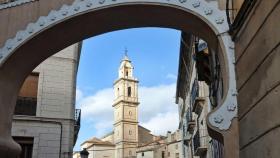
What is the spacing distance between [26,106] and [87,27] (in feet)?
32.2

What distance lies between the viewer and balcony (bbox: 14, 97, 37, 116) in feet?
52.1

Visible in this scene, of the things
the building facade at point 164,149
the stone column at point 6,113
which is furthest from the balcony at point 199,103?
the building facade at point 164,149

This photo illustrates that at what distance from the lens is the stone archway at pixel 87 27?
6066 millimetres

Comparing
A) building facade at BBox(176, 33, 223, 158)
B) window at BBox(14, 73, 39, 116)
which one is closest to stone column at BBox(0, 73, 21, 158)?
building facade at BBox(176, 33, 223, 158)

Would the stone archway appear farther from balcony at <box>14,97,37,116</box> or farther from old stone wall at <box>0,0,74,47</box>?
balcony at <box>14,97,37,116</box>

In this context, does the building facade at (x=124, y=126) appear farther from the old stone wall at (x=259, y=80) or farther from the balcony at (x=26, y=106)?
the old stone wall at (x=259, y=80)

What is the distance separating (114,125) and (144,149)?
54.4 feet

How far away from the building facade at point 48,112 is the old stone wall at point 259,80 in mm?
11466

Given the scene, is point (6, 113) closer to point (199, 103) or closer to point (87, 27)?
point (87, 27)

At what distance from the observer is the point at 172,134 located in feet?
217

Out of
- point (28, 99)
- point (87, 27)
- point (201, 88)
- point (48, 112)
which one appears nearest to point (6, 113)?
point (87, 27)

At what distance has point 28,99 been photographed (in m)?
16.2

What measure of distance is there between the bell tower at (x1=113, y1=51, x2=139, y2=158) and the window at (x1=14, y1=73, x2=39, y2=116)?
60121mm

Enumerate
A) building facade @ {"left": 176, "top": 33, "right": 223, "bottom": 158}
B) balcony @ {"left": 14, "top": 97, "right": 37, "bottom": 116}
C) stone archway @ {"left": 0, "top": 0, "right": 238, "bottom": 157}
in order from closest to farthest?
stone archway @ {"left": 0, "top": 0, "right": 238, "bottom": 157} < building facade @ {"left": 176, "top": 33, "right": 223, "bottom": 158} < balcony @ {"left": 14, "top": 97, "right": 37, "bottom": 116}
